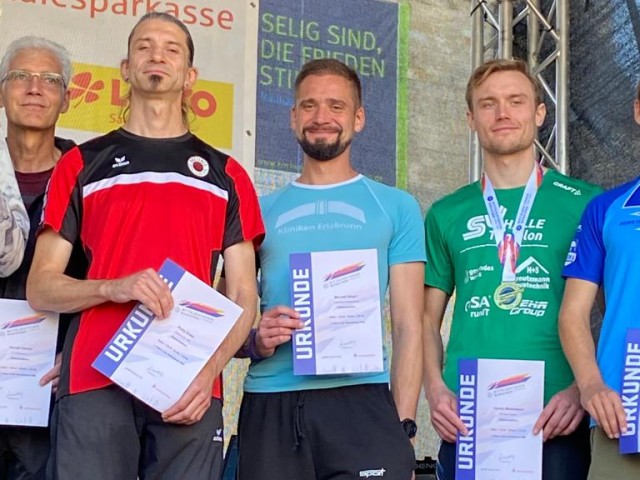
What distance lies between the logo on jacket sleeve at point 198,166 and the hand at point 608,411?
3.23 feet

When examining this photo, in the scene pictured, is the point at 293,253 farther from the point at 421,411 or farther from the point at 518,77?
the point at 421,411

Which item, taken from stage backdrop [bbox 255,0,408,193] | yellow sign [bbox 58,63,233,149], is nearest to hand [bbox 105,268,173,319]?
yellow sign [bbox 58,63,233,149]

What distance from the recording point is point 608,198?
96.9 inches

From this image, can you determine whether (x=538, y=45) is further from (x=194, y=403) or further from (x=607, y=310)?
(x=194, y=403)

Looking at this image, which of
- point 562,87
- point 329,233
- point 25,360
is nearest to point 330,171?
point 329,233

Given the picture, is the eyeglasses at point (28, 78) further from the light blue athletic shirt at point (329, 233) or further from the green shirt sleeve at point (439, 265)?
the green shirt sleeve at point (439, 265)

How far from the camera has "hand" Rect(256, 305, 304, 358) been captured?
2.34 m

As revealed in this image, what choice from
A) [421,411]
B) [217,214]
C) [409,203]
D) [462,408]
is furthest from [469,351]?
[421,411]

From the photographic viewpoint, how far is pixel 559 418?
239cm

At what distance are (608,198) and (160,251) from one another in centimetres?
110

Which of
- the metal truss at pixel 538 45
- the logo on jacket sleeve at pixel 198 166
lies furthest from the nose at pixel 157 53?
the metal truss at pixel 538 45

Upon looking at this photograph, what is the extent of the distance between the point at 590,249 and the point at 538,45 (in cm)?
279

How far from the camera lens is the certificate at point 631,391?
2.18 m

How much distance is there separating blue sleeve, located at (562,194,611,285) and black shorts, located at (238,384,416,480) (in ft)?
1.82
